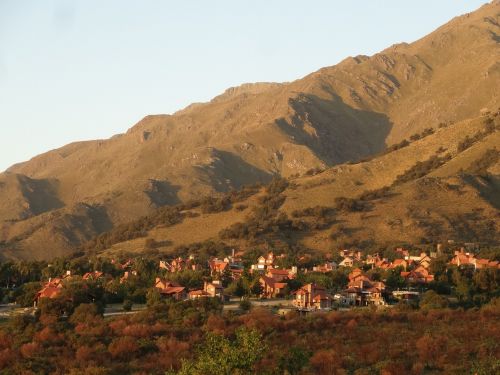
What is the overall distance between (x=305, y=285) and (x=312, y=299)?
6259mm

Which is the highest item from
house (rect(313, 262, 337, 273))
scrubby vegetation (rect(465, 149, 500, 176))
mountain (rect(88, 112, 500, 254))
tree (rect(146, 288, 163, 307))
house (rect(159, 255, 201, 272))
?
scrubby vegetation (rect(465, 149, 500, 176))

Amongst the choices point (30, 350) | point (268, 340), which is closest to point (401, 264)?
point (268, 340)

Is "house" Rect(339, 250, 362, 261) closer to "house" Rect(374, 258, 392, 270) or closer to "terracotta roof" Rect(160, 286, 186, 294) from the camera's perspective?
"house" Rect(374, 258, 392, 270)

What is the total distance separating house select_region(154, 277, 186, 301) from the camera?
222ft

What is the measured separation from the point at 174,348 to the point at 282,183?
353 feet

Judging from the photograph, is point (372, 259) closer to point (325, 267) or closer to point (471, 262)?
point (325, 267)

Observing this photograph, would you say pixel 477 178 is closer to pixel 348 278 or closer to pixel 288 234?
pixel 288 234

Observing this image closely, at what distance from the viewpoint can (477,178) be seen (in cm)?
12975

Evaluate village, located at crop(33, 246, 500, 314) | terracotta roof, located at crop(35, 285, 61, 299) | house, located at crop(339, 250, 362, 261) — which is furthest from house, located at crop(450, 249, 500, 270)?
terracotta roof, located at crop(35, 285, 61, 299)

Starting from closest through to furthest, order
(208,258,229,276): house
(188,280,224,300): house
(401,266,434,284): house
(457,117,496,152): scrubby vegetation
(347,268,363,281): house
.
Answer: (188,280,224,300): house → (401,266,434,284): house → (347,268,363,281): house → (208,258,229,276): house → (457,117,496,152): scrubby vegetation

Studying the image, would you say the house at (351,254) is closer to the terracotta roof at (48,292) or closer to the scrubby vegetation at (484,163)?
the scrubby vegetation at (484,163)

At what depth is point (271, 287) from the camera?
7325cm

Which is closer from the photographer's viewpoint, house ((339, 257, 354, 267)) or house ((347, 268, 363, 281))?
house ((347, 268, 363, 281))

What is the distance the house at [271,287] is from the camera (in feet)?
238
